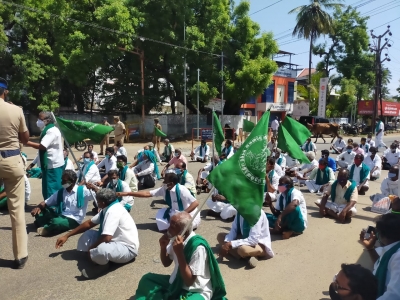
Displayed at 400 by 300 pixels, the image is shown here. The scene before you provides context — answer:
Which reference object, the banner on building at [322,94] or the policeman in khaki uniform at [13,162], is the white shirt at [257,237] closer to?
→ the policeman in khaki uniform at [13,162]

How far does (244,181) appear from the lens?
380cm

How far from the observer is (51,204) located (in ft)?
20.1

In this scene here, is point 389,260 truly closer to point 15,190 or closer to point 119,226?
point 119,226

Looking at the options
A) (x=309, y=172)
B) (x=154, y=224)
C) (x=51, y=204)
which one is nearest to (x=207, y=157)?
(x=309, y=172)

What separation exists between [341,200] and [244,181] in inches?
165

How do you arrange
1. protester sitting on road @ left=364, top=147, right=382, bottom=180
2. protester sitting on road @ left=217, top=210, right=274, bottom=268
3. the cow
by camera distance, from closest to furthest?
protester sitting on road @ left=217, top=210, right=274, bottom=268, protester sitting on road @ left=364, top=147, right=382, bottom=180, the cow

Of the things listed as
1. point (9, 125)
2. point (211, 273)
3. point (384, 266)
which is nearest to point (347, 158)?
point (384, 266)

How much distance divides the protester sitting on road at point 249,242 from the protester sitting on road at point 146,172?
4.84 meters

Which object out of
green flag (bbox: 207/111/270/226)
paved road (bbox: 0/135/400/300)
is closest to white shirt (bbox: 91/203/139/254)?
paved road (bbox: 0/135/400/300)

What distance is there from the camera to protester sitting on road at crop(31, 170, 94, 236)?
6027 mm

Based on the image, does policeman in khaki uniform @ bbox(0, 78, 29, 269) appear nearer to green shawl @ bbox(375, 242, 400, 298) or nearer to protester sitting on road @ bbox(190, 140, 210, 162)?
green shawl @ bbox(375, 242, 400, 298)

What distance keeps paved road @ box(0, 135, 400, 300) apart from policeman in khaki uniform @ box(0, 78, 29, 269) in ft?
1.74

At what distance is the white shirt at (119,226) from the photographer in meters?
4.63

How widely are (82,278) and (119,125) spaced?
1156 cm
